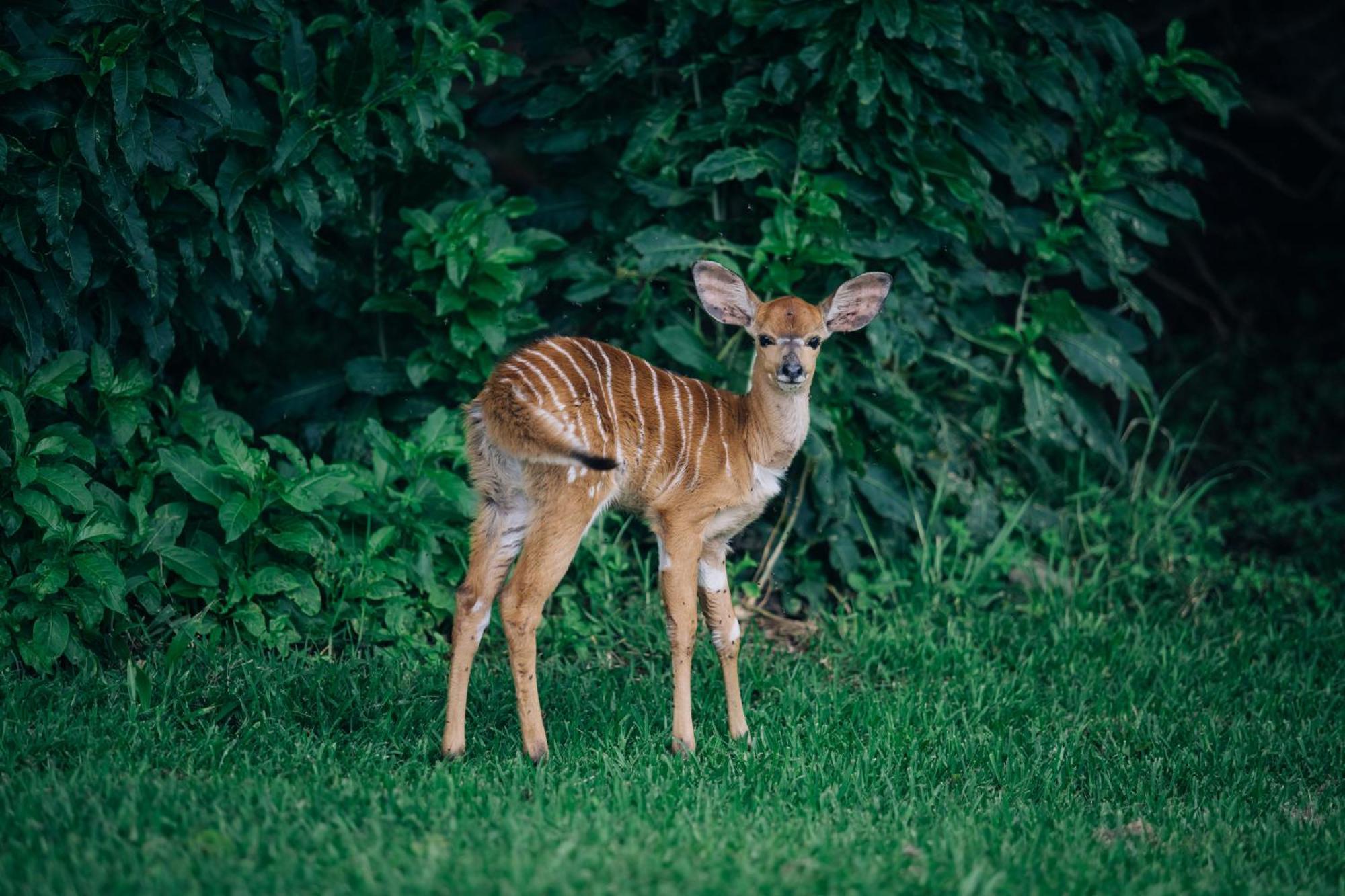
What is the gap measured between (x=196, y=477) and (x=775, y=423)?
2159 millimetres

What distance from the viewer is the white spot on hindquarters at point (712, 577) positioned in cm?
540

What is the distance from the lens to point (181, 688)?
195 inches

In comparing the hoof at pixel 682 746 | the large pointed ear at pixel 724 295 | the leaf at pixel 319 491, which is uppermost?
the large pointed ear at pixel 724 295

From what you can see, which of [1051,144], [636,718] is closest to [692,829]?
[636,718]

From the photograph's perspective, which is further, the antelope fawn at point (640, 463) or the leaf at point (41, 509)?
the leaf at point (41, 509)

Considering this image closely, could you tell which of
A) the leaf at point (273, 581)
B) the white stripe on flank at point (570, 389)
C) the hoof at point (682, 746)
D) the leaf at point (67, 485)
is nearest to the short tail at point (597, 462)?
the white stripe on flank at point (570, 389)

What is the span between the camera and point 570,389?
498 cm

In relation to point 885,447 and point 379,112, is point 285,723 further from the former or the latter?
point 885,447

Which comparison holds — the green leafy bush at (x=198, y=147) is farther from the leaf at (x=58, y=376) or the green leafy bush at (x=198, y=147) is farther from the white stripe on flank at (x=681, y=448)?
the white stripe on flank at (x=681, y=448)

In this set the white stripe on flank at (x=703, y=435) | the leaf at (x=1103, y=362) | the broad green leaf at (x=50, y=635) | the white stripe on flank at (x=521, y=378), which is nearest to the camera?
the white stripe on flank at (x=521, y=378)

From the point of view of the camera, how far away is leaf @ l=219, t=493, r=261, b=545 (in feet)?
17.3

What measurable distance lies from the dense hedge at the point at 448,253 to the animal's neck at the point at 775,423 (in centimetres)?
91

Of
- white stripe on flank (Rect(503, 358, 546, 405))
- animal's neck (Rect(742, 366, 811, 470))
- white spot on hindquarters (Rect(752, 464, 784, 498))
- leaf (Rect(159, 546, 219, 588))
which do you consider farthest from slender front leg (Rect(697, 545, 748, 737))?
leaf (Rect(159, 546, 219, 588))

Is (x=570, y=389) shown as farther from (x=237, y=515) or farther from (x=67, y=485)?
(x=67, y=485)
